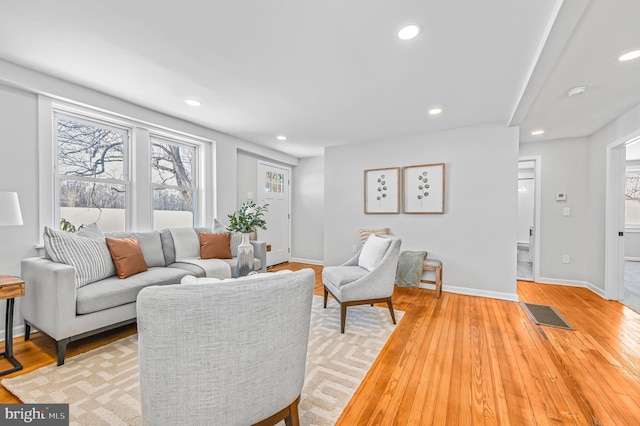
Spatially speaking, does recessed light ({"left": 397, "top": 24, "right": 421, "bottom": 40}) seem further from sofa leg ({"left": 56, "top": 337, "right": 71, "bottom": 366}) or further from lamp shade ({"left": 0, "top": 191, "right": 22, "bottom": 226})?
sofa leg ({"left": 56, "top": 337, "right": 71, "bottom": 366})

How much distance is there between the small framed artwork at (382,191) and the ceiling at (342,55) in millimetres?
1185

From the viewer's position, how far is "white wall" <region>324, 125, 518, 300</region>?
3.51 m

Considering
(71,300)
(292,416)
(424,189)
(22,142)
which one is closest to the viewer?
(292,416)

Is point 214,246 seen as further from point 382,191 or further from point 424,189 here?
point 424,189

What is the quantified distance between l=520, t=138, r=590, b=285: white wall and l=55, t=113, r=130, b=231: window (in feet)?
19.6

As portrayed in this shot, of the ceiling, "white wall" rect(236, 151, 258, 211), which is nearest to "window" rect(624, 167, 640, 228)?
the ceiling

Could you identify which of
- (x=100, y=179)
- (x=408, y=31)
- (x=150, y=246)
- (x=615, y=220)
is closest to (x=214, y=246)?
(x=150, y=246)

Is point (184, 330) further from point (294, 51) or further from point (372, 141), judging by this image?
point (372, 141)

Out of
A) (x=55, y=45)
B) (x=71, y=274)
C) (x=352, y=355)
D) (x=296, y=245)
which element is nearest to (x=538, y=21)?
(x=352, y=355)

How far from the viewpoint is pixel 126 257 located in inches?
99.2

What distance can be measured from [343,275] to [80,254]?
2.32 metres

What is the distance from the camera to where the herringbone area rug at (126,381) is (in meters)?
1.48

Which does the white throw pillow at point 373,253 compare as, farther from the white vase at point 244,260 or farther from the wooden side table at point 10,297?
the wooden side table at point 10,297

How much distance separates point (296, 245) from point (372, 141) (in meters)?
2.80
